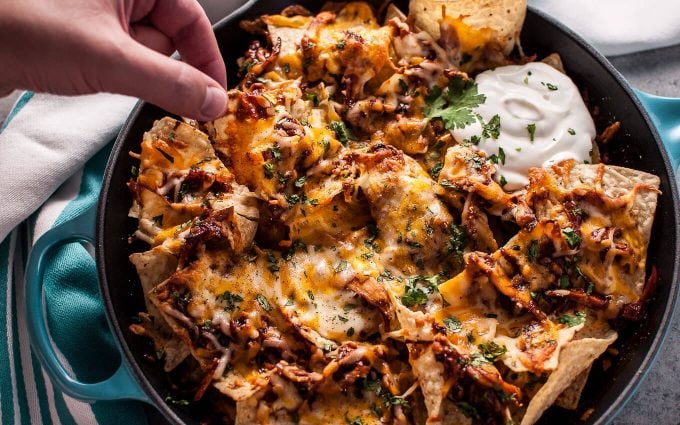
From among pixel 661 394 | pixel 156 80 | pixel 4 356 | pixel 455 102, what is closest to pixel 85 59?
pixel 156 80

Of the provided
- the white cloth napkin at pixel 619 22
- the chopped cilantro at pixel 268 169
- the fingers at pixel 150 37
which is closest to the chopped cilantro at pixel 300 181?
the chopped cilantro at pixel 268 169

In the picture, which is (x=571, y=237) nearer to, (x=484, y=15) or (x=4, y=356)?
(x=484, y=15)

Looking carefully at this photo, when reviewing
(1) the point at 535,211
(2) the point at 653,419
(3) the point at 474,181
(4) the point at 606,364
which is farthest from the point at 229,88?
(2) the point at 653,419

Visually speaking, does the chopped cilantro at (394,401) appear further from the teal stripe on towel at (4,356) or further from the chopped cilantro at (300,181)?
the teal stripe on towel at (4,356)

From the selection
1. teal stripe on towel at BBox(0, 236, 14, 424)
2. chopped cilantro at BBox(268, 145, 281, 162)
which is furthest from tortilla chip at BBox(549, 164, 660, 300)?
teal stripe on towel at BBox(0, 236, 14, 424)

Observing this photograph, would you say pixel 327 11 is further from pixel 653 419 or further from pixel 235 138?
pixel 653 419

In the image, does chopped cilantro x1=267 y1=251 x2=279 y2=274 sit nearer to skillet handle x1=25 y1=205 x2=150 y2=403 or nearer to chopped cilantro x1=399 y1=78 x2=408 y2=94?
skillet handle x1=25 y1=205 x2=150 y2=403
